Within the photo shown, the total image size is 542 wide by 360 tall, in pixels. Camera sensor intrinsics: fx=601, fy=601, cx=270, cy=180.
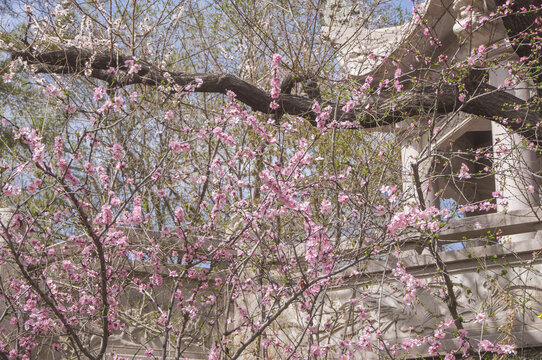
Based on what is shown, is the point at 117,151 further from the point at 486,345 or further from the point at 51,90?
the point at 486,345

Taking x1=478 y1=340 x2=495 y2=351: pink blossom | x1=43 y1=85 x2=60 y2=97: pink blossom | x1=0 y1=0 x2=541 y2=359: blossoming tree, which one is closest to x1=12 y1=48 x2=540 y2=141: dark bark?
x1=0 y1=0 x2=541 y2=359: blossoming tree

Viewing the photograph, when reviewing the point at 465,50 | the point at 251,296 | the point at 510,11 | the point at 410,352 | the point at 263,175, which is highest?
the point at 465,50

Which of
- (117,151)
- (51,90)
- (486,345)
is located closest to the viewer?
(51,90)

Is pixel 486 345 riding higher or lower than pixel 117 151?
lower

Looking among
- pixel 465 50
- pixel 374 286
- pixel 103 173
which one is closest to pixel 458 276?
pixel 374 286

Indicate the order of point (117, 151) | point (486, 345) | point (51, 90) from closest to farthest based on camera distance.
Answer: point (51, 90)
point (117, 151)
point (486, 345)

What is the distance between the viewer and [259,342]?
20.4ft

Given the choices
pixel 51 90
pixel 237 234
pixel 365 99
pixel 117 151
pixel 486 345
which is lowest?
pixel 486 345

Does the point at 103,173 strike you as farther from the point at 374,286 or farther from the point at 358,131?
the point at 358,131

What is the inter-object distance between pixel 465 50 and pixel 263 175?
28.1 feet

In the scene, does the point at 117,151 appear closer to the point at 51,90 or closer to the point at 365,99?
the point at 51,90

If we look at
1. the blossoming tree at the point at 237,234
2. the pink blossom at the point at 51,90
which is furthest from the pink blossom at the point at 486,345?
the pink blossom at the point at 51,90

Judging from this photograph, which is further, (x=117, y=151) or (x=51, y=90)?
(x=117, y=151)

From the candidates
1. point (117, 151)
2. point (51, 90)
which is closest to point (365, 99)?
point (117, 151)
